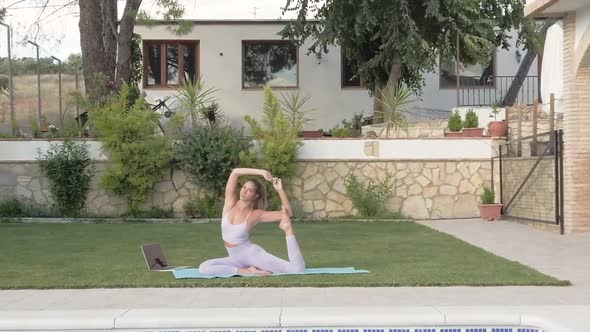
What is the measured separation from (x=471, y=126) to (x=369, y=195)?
3393 mm

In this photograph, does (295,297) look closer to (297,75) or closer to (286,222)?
(286,222)

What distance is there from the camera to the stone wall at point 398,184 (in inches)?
702

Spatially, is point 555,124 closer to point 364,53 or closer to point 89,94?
point 364,53

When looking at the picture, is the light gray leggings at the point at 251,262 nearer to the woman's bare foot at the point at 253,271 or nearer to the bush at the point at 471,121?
the woman's bare foot at the point at 253,271

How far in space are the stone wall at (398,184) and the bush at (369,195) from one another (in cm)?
16

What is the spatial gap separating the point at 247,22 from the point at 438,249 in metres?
15.5

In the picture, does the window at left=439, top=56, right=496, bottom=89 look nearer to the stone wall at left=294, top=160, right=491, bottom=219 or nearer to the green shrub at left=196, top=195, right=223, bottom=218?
the stone wall at left=294, top=160, right=491, bottom=219

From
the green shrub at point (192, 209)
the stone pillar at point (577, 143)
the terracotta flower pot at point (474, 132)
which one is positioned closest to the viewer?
the stone pillar at point (577, 143)

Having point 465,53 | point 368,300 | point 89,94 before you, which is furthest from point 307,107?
point 368,300

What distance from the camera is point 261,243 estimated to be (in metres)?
12.6

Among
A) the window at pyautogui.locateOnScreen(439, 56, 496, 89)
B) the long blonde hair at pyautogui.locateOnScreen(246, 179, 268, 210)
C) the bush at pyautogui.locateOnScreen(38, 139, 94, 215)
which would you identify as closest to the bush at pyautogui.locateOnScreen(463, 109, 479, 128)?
the window at pyautogui.locateOnScreen(439, 56, 496, 89)

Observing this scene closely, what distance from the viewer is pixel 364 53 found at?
2323cm

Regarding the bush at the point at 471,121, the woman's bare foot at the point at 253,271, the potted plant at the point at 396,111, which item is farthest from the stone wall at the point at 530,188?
the woman's bare foot at the point at 253,271

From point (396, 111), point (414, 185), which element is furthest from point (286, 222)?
point (396, 111)
